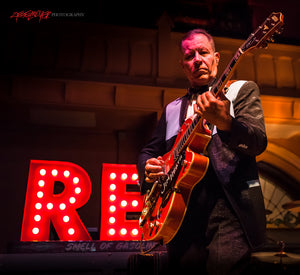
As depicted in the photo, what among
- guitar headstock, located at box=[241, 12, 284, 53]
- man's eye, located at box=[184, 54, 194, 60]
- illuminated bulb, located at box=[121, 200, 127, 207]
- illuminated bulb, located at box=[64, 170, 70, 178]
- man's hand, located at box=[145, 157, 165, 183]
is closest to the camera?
guitar headstock, located at box=[241, 12, 284, 53]

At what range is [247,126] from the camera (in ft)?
5.32

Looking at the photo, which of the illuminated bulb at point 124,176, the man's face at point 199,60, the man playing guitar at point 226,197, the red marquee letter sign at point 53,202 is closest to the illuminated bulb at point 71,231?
the red marquee letter sign at point 53,202

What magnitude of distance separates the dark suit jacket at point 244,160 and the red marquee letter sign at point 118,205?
374 cm

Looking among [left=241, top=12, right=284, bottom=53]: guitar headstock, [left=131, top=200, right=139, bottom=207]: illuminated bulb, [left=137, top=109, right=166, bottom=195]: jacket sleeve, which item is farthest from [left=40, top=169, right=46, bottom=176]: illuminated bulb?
[left=241, top=12, right=284, bottom=53]: guitar headstock

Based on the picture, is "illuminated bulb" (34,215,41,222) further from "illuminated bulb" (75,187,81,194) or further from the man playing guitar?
the man playing guitar

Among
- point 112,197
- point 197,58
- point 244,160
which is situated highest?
point 197,58

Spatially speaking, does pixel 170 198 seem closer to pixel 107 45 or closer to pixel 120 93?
pixel 120 93

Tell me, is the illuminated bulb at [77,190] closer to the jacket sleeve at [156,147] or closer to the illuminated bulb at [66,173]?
the illuminated bulb at [66,173]

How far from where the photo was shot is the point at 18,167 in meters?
6.78

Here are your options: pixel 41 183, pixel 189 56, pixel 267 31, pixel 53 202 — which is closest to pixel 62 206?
pixel 53 202

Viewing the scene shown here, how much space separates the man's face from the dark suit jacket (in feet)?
1.56

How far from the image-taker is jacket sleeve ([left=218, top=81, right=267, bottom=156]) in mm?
1580

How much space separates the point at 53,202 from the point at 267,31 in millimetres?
4538

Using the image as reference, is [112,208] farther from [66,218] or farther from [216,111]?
[216,111]
